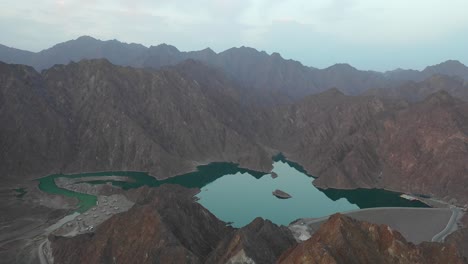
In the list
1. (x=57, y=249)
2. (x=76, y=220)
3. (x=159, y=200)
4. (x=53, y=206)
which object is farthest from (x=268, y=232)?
(x=53, y=206)

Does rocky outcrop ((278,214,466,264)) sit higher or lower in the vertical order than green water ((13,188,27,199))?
higher

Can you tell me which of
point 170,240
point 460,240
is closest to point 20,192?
point 170,240

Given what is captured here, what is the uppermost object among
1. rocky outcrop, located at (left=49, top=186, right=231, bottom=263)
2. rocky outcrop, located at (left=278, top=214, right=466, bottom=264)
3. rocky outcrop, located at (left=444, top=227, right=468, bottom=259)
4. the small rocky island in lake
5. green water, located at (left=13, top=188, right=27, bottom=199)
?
rocky outcrop, located at (left=278, top=214, right=466, bottom=264)

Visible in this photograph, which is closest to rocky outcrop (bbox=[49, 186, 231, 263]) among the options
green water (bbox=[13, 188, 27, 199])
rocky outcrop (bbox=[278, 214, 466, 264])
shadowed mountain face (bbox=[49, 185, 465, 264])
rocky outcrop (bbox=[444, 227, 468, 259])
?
shadowed mountain face (bbox=[49, 185, 465, 264])

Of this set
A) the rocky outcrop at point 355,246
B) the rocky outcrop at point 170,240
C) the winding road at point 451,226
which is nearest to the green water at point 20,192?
the rocky outcrop at point 170,240

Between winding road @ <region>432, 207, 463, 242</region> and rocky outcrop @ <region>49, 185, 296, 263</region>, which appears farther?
winding road @ <region>432, 207, 463, 242</region>

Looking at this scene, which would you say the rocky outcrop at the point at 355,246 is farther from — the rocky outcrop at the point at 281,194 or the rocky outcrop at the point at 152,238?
the rocky outcrop at the point at 281,194

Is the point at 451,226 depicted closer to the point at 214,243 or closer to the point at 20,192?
the point at 214,243

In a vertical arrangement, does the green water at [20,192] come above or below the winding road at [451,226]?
below

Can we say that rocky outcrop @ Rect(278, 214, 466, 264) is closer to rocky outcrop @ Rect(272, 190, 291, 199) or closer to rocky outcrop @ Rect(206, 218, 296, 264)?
rocky outcrop @ Rect(206, 218, 296, 264)
